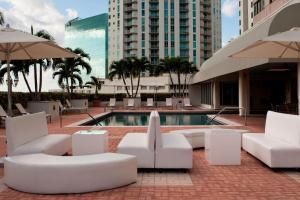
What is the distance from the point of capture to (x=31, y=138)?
5.81m

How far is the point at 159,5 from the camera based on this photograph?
75.6 metres

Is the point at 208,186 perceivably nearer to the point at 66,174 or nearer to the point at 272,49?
the point at 66,174

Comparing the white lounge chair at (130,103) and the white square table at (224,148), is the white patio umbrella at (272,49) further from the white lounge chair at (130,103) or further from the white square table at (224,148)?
the white lounge chair at (130,103)

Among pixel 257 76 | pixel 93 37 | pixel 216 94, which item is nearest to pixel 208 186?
pixel 257 76

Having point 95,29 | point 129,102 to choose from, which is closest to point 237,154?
point 129,102

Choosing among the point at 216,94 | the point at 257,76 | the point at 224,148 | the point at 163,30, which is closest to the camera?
the point at 224,148

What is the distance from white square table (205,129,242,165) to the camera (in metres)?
5.61

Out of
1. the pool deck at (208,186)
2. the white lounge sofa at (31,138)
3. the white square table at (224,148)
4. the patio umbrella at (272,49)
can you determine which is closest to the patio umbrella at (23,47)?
the white lounge sofa at (31,138)

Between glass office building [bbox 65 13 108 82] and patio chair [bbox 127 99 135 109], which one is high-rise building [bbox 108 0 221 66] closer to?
glass office building [bbox 65 13 108 82]

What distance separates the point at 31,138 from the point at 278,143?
14.7 feet

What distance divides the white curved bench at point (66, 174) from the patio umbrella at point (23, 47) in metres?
2.50

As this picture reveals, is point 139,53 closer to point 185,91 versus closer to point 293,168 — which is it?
A: point 185,91

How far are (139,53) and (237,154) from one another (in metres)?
70.1

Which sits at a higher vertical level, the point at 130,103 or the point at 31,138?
the point at 130,103
